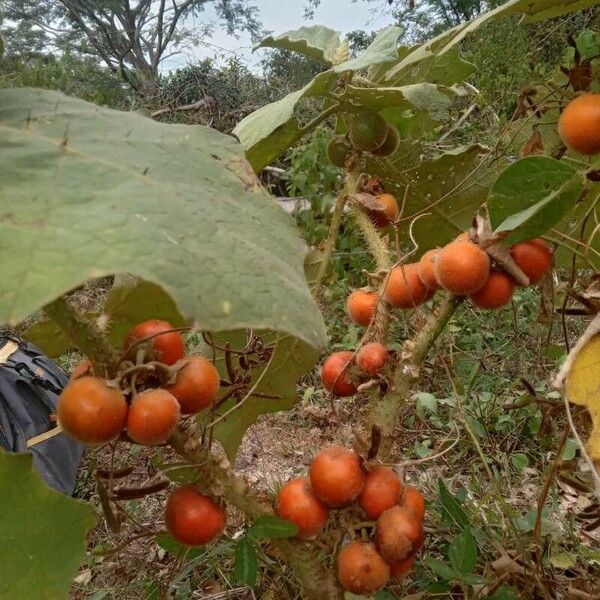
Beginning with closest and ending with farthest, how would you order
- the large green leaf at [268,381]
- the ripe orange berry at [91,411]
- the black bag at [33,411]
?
the ripe orange berry at [91,411]
the large green leaf at [268,381]
the black bag at [33,411]

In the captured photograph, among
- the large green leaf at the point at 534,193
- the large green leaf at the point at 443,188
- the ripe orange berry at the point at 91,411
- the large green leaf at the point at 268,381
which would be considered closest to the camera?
the ripe orange berry at the point at 91,411

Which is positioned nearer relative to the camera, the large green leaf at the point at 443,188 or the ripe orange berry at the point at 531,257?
the ripe orange berry at the point at 531,257

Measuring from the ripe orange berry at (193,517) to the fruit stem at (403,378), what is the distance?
0.64 ft

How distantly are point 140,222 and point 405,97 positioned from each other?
1.49 feet

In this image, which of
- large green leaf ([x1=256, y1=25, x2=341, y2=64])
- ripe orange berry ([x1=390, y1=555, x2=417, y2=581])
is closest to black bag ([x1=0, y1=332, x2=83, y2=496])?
large green leaf ([x1=256, y1=25, x2=341, y2=64])

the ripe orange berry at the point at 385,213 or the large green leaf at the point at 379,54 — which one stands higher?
the large green leaf at the point at 379,54

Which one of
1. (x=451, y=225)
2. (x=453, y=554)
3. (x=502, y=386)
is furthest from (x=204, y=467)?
(x=502, y=386)

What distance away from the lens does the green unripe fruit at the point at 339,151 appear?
35.8 inches

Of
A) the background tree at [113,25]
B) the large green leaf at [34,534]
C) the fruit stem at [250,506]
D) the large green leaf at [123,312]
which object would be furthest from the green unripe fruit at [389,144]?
the background tree at [113,25]

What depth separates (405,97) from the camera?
0.75m

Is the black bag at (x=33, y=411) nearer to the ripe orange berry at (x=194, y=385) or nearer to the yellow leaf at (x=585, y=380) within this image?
the ripe orange berry at (x=194, y=385)

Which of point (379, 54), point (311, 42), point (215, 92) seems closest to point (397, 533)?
point (379, 54)

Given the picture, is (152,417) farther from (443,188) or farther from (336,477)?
(443,188)

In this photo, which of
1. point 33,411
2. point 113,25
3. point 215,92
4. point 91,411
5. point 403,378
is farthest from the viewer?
point 113,25
